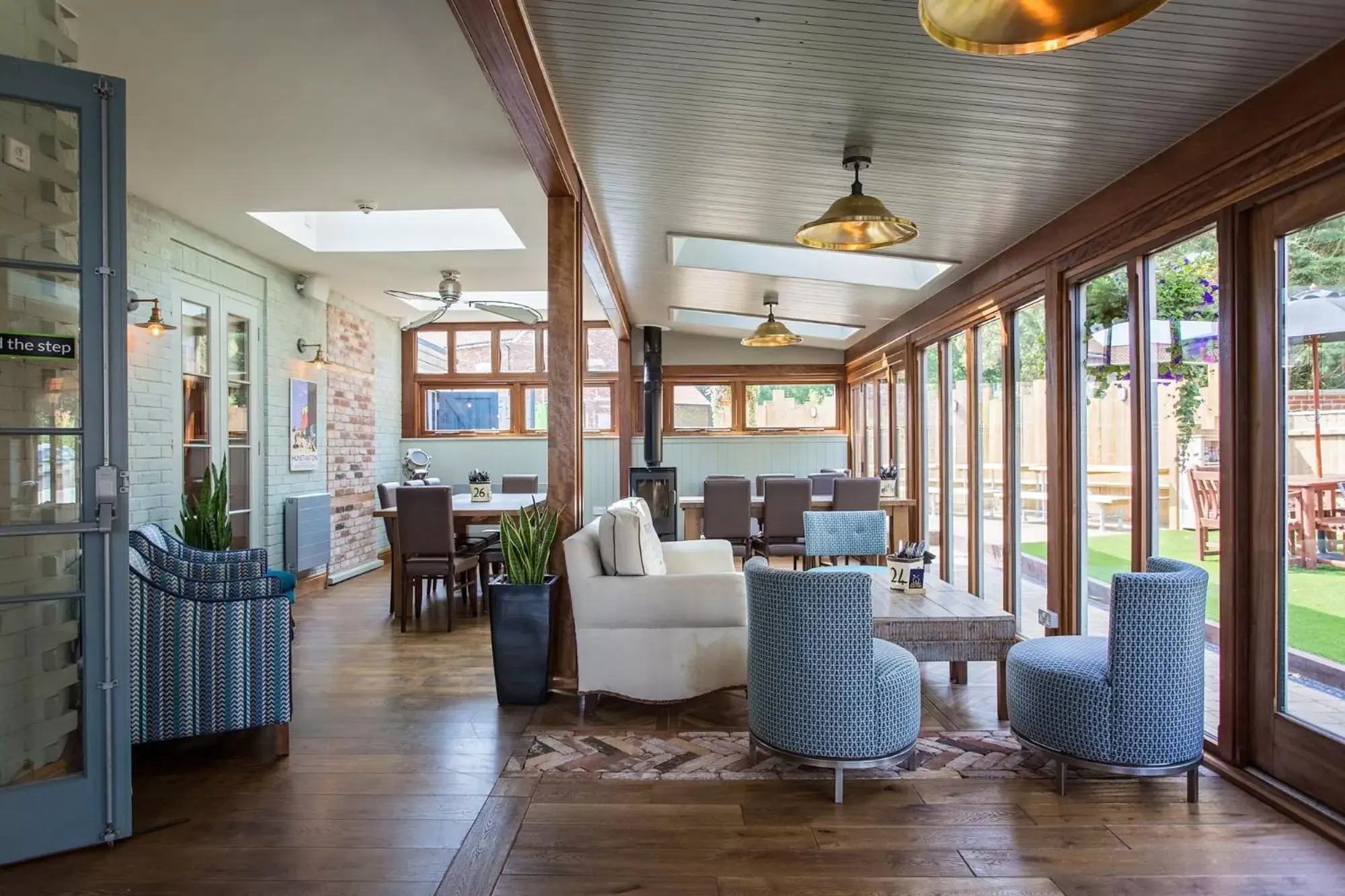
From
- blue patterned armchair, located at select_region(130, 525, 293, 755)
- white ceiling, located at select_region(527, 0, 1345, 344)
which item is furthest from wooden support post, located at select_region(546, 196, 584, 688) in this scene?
blue patterned armchair, located at select_region(130, 525, 293, 755)

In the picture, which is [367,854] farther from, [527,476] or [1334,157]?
[527,476]

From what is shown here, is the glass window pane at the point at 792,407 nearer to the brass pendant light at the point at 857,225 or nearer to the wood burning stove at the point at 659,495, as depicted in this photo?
the wood burning stove at the point at 659,495

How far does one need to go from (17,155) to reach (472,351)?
770 cm

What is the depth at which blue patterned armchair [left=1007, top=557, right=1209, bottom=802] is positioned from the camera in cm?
272

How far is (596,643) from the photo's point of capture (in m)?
3.71

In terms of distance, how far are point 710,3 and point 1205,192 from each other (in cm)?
202

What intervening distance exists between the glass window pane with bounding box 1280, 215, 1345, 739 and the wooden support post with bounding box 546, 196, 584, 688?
9.52 feet

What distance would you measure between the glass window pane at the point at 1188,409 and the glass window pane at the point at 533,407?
24.5 feet

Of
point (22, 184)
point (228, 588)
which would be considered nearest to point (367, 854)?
point (228, 588)

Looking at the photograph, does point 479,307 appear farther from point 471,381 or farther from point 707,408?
point 707,408

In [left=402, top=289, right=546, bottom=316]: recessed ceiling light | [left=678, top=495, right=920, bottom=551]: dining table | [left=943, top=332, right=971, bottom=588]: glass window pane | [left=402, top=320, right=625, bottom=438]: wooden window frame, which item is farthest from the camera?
[left=402, top=320, right=625, bottom=438]: wooden window frame

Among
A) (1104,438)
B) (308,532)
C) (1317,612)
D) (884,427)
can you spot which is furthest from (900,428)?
(308,532)

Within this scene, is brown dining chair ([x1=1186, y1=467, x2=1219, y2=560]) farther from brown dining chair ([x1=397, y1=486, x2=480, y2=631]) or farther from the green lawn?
brown dining chair ([x1=397, y1=486, x2=480, y2=631])

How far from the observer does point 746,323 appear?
933 centimetres
